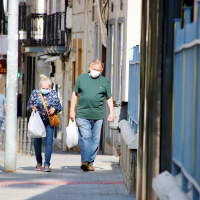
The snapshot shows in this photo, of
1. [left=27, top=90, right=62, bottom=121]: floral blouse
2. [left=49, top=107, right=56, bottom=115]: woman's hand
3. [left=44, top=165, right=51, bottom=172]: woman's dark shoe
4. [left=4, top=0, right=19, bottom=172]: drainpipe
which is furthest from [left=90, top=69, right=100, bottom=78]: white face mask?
[left=44, top=165, right=51, bottom=172]: woman's dark shoe

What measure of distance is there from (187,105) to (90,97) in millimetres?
5307

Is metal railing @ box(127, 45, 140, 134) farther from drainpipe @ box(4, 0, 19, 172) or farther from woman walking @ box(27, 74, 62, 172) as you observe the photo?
drainpipe @ box(4, 0, 19, 172)

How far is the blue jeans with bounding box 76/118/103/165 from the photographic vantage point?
8.91 m

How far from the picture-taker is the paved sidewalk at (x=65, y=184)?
22.8 feet

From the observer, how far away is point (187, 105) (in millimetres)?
3596

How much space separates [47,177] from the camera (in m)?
8.45

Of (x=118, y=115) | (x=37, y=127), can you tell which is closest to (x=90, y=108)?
(x=37, y=127)

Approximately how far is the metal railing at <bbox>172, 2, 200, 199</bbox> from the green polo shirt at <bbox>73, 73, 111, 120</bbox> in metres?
4.75

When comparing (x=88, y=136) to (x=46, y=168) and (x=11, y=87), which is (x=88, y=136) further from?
(x=11, y=87)

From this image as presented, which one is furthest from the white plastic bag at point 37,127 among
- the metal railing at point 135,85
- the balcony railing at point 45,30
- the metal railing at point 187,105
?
the balcony railing at point 45,30

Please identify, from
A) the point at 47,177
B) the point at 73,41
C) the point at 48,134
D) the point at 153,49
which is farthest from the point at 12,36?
the point at 73,41

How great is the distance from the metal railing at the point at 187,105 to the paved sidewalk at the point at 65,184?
288 cm

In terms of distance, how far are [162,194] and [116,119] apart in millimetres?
6125

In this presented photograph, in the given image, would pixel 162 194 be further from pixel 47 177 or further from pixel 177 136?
pixel 47 177
